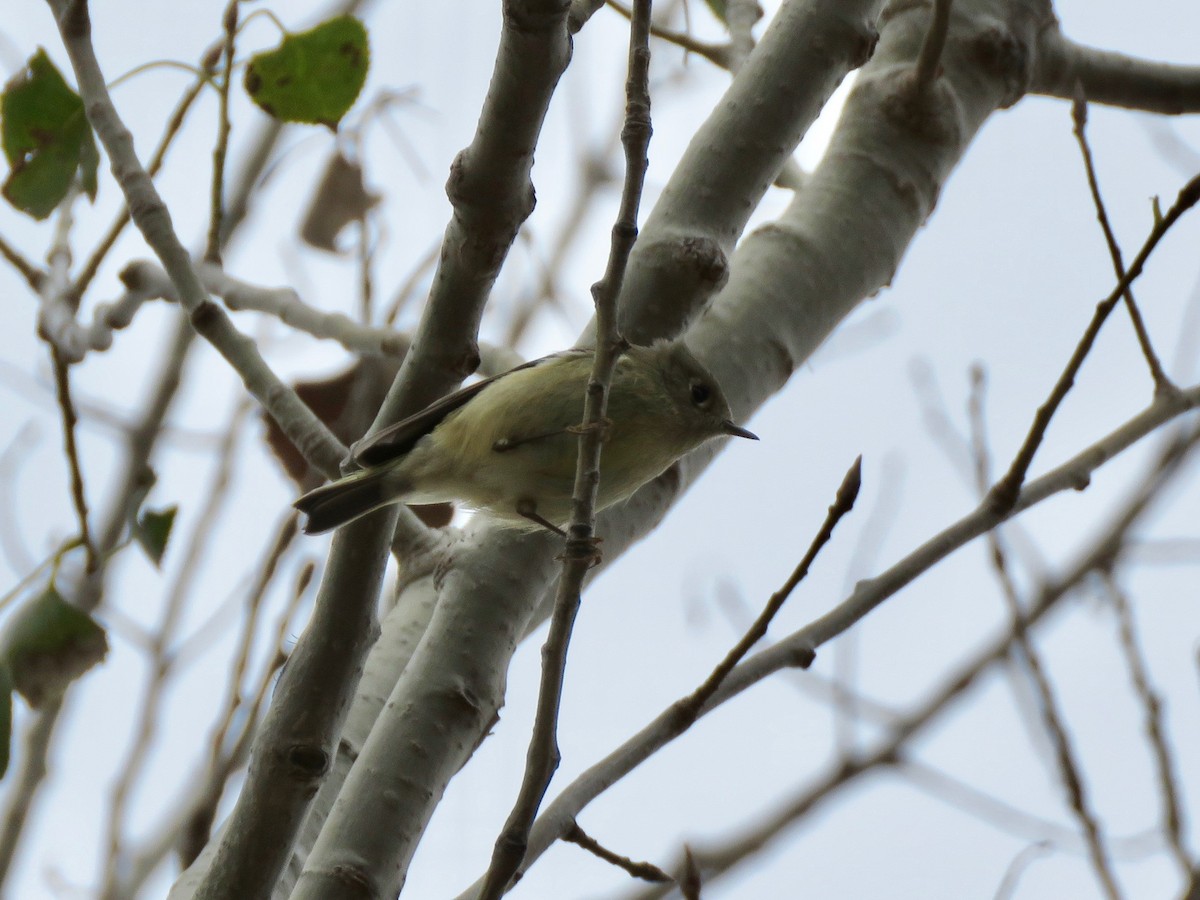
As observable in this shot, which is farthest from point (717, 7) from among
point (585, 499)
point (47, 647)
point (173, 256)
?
point (47, 647)

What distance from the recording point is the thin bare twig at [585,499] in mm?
1488

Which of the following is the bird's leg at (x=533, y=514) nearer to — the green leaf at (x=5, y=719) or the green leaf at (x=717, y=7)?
the green leaf at (x=5, y=719)

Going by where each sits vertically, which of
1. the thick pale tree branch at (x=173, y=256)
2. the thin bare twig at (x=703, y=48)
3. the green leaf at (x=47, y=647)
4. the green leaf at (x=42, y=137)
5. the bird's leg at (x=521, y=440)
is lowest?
the green leaf at (x=47, y=647)

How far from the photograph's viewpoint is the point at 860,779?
3.97 meters

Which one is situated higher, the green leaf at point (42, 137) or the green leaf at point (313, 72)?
the green leaf at point (313, 72)

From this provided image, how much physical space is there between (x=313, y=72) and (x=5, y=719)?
→ 1.16 meters

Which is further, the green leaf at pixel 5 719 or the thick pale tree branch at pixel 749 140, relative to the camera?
the thick pale tree branch at pixel 749 140

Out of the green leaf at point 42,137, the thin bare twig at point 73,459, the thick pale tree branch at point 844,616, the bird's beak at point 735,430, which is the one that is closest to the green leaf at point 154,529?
the thin bare twig at point 73,459

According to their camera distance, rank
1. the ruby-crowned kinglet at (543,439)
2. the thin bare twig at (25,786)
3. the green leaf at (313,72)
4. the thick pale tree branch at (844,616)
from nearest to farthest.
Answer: the thick pale tree branch at (844,616)
the green leaf at (313,72)
the ruby-crowned kinglet at (543,439)
the thin bare twig at (25,786)

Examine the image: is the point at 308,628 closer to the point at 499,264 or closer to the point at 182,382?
the point at 499,264

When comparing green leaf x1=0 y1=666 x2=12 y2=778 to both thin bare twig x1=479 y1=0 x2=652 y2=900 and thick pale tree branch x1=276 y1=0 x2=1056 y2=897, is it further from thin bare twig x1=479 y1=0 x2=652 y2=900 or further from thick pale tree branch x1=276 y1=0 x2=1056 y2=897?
thin bare twig x1=479 y1=0 x2=652 y2=900

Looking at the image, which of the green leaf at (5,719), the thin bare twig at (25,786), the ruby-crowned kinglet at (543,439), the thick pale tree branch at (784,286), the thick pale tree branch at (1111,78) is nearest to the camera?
the green leaf at (5,719)

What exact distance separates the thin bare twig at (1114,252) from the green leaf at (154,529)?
1.65 meters

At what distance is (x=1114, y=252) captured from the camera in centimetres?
217
